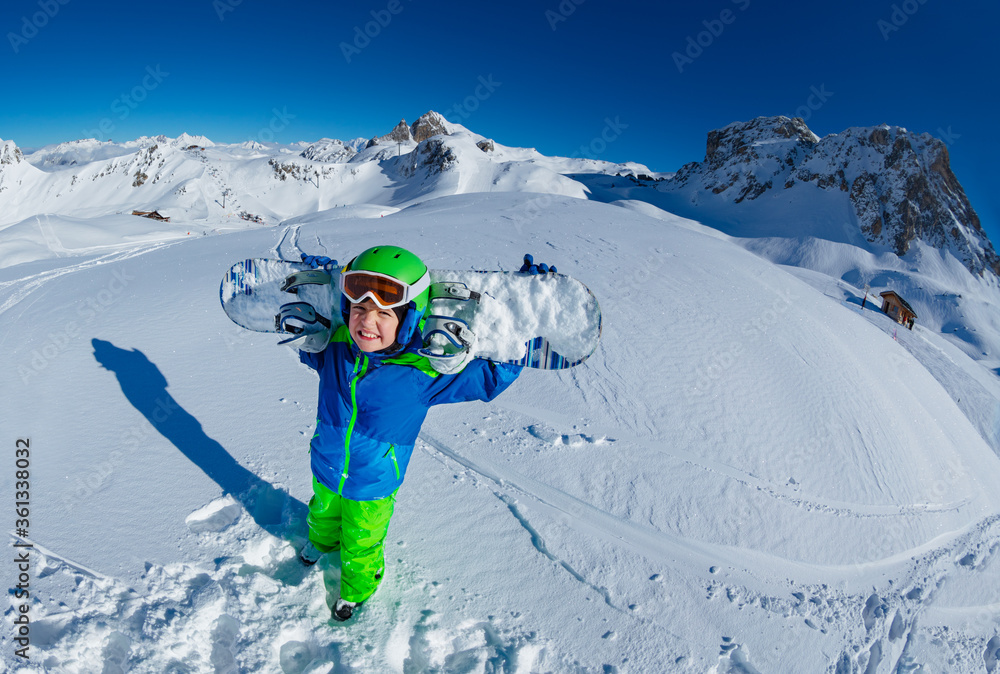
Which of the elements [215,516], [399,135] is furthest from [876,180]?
[399,135]

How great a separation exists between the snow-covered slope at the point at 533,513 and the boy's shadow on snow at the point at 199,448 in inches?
0.7

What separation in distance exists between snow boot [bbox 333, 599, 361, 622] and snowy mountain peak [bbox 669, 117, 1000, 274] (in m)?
67.2

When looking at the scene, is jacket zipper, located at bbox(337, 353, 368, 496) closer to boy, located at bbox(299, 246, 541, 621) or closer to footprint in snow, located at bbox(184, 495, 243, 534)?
boy, located at bbox(299, 246, 541, 621)

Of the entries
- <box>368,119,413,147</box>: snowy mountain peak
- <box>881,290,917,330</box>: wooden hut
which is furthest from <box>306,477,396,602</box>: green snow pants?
<box>368,119,413,147</box>: snowy mountain peak

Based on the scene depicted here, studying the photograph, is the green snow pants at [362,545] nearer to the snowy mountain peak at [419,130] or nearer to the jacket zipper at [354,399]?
the jacket zipper at [354,399]

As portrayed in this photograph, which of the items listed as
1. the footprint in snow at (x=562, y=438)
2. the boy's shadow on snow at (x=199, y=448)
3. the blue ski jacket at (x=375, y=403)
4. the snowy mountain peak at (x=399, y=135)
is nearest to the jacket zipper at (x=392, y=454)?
the blue ski jacket at (x=375, y=403)

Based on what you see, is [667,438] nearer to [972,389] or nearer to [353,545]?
[353,545]

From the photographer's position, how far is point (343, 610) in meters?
2.04

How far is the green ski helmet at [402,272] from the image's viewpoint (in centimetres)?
181

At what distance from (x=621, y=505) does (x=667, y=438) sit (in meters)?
0.92

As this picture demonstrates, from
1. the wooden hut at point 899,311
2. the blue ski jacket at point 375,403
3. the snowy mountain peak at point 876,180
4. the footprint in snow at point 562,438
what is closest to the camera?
the blue ski jacket at point 375,403

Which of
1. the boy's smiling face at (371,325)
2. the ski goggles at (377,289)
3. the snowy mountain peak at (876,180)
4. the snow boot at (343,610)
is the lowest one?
the snow boot at (343,610)

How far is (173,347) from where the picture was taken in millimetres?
4305

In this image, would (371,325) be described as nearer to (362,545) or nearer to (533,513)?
(362,545)
